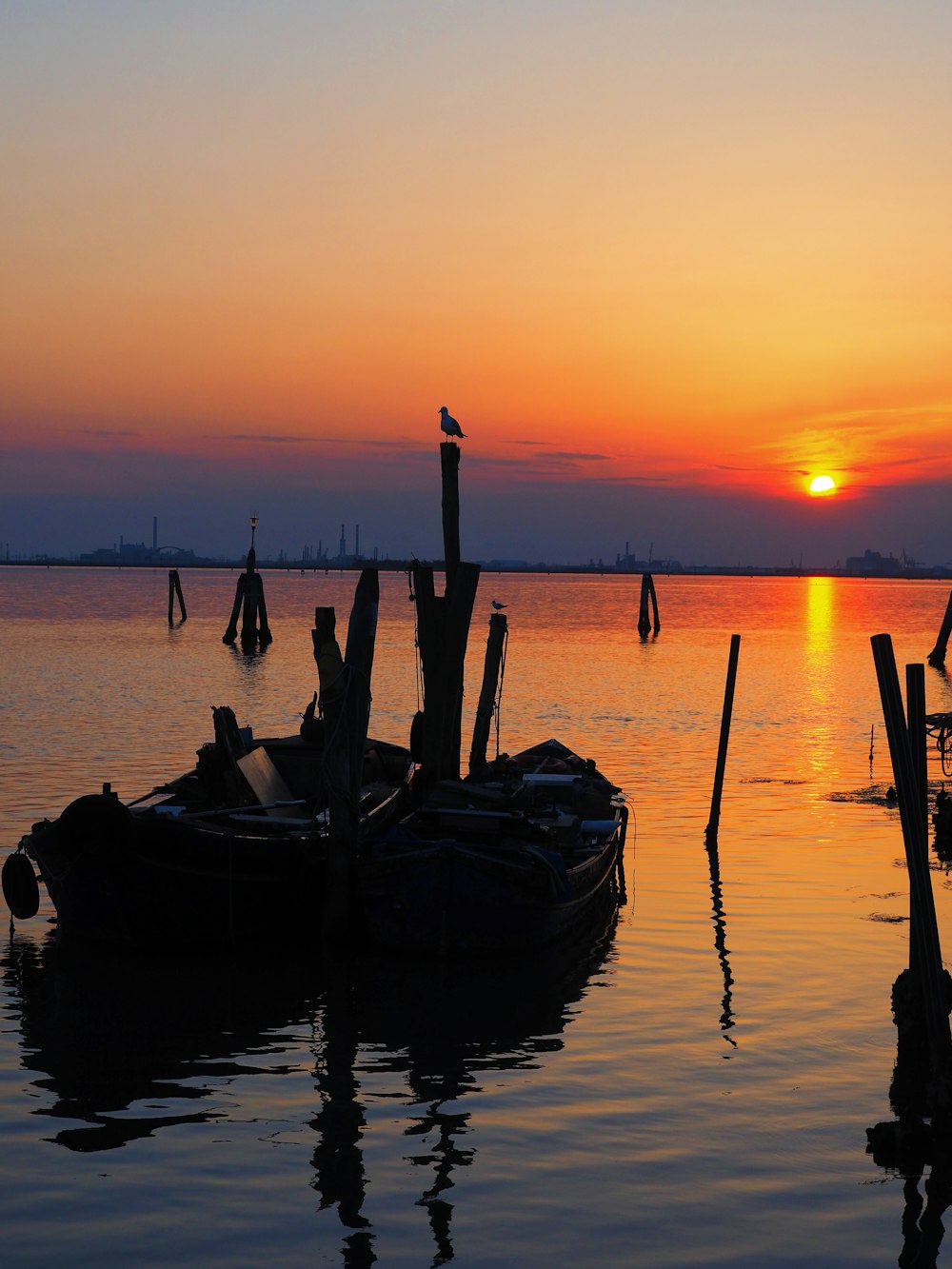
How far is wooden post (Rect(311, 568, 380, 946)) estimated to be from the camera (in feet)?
50.5

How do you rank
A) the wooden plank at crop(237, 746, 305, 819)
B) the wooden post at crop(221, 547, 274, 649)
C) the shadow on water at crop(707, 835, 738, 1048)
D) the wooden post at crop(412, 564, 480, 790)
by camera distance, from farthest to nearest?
1. the wooden post at crop(221, 547, 274, 649)
2. the wooden post at crop(412, 564, 480, 790)
3. the wooden plank at crop(237, 746, 305, 819)
4. the shadow on water at crop(707, 835, 738, 1048)

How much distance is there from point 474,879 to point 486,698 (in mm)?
10505

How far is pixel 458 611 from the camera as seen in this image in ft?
64.7

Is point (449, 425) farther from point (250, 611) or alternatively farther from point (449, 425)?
point (250, 611)

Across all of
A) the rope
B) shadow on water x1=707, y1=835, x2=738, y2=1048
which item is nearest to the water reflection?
the rope

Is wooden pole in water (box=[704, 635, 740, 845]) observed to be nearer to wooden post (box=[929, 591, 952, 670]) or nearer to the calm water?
the calm water

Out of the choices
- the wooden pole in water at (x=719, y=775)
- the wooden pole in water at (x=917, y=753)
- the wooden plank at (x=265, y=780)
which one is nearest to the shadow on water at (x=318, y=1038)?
the wooden plank at (x=265, y=780)

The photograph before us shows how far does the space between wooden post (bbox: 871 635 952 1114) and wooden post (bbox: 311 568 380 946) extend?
673cm

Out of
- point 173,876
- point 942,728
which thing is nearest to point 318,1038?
point 173,876

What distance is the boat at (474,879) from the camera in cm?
1495

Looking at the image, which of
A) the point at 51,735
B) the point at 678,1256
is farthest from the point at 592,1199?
the point at 51,735

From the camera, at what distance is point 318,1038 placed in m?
12.7

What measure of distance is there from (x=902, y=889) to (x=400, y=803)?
22.3 ft

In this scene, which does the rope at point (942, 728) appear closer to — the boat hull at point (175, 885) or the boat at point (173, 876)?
the boat at point (173, 876)
